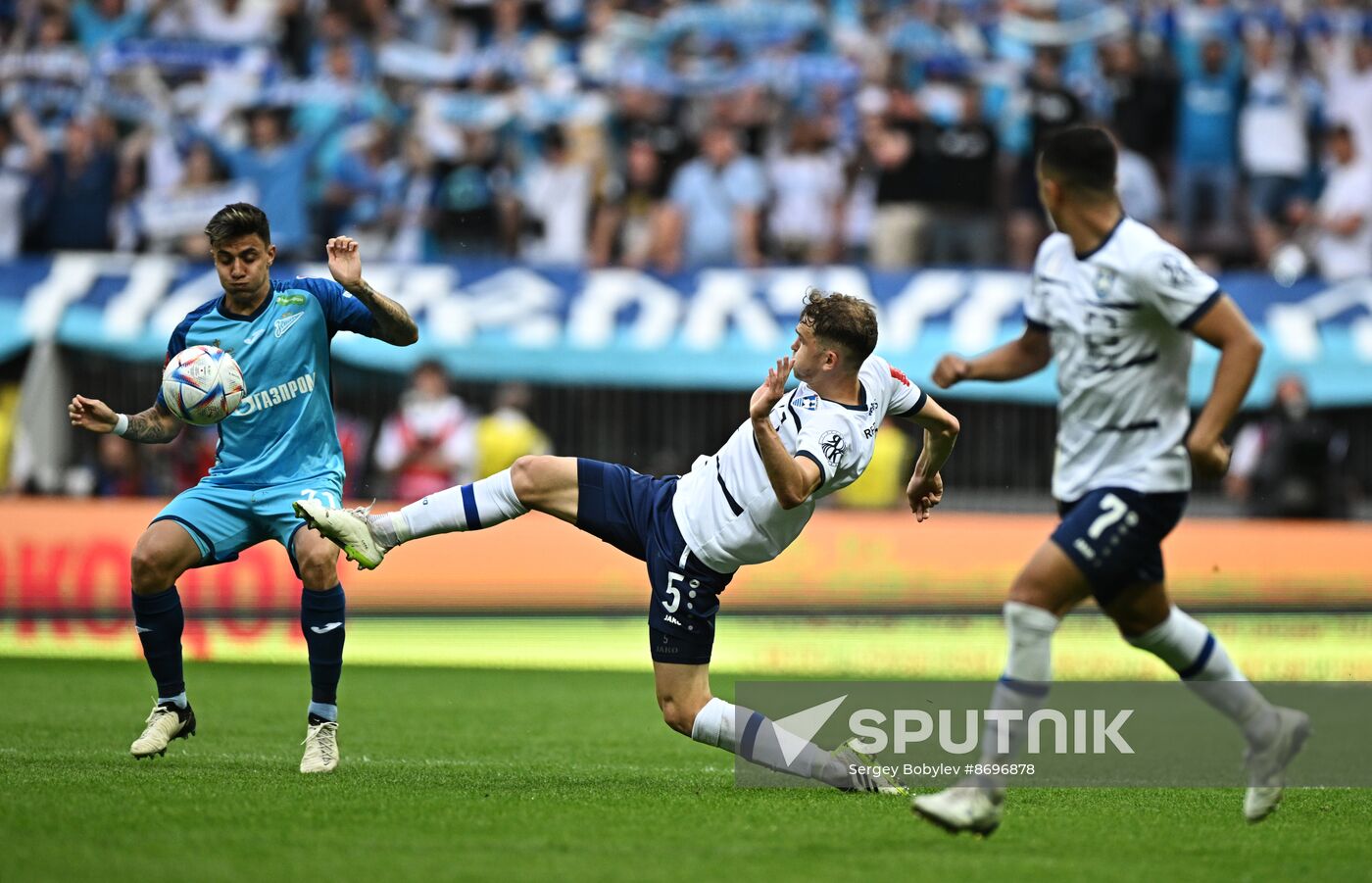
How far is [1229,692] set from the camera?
Answer: 21.7 feet

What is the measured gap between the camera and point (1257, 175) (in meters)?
17.5

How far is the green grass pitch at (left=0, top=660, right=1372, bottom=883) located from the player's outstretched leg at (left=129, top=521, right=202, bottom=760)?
0.17 meters

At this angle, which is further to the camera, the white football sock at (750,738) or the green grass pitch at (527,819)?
the white football sock at (750,738)

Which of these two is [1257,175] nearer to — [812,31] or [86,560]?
[812,31]

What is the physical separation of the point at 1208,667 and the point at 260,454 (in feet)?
14.6

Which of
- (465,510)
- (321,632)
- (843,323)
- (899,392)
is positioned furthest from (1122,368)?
(321,632)

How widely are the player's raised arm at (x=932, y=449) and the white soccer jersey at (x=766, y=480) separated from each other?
273mm

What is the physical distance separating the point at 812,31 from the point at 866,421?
12.4 m

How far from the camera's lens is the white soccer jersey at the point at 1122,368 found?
6207mm

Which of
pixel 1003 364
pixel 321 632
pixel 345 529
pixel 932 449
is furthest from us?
pixel 321 632

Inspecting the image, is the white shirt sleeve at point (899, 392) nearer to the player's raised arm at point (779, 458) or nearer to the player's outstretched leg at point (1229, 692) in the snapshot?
the player's raised arm at point (779, 458)
